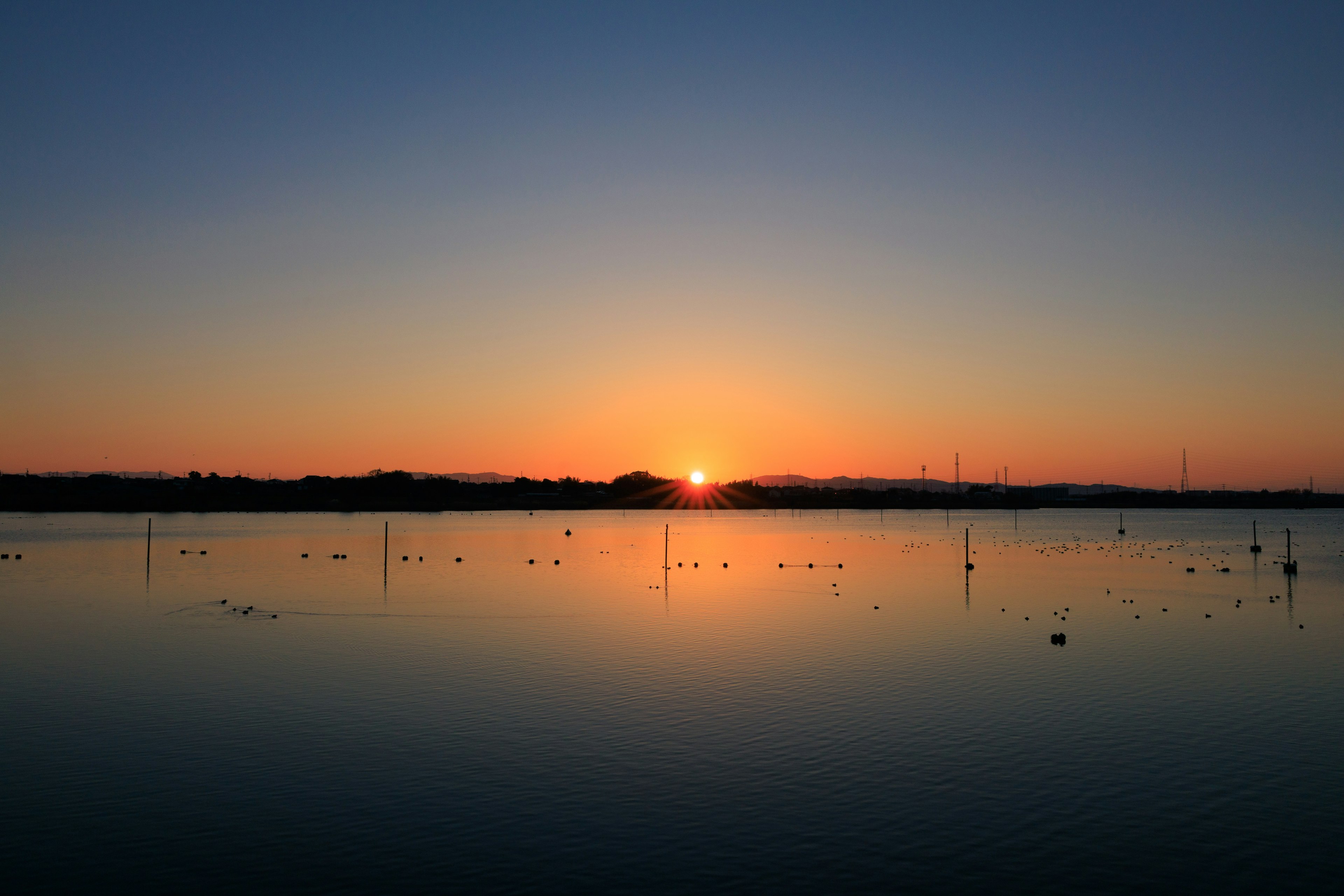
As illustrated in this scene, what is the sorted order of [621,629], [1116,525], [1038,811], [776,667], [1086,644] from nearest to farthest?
1. [1038,811]
2. [776,667]
3. [1086,644]
4. [621,629]
5. [1116,525]

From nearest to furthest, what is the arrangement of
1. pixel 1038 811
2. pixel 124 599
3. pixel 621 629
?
1. pixel 1038 811
2. pixel 621 629
3. pixel 124 599

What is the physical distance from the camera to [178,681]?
29625 millimetres

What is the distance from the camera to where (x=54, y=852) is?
15070 millimetres

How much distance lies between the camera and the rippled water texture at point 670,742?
15.0 m

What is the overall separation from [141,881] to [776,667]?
21610 millimetres

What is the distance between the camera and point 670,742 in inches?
877

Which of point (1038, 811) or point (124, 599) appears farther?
point (124, 599)

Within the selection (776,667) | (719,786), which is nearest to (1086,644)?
(776,667)

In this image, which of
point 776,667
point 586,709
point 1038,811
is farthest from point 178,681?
point 1038,811

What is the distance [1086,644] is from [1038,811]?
22.6 metres

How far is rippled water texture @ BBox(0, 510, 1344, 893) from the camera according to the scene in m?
15.0

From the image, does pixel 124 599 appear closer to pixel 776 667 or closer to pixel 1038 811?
pixel 776 667

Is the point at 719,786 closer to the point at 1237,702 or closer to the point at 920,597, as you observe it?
the point at 1237,702

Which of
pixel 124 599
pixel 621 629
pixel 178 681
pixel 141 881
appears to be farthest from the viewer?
pixel 124 599
